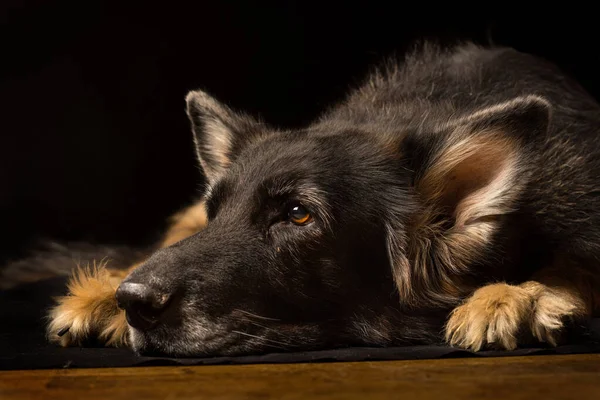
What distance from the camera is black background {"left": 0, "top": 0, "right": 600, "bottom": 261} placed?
200 inches

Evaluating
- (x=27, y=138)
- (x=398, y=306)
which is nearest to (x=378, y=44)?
(x=27, y=138)

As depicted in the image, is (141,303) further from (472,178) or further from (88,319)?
(472,178)

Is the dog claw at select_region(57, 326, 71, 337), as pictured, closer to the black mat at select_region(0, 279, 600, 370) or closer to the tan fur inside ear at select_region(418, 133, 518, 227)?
the black mat at select_region(0, 279, 600, 370)

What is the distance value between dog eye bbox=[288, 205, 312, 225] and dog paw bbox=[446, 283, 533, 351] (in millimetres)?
624

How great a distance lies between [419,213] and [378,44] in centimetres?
229

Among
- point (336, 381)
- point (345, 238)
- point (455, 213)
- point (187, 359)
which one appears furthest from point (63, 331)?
point (455, 213)

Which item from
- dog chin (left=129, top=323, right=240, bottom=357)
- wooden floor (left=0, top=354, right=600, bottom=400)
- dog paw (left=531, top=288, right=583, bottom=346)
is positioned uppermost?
dog chin (left=129, top=323, right=240, bottom=357)

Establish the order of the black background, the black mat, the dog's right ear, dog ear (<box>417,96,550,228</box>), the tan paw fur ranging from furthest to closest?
the black background
the dog's right ear
dog ear (<box>417,96,550,228</box>)
the tan paw fur
the black mat

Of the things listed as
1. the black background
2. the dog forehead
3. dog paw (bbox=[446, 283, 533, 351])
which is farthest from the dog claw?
the black background

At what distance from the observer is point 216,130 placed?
4.04m

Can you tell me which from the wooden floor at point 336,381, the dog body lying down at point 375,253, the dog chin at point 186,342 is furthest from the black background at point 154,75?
the wooden floor at point 336,381

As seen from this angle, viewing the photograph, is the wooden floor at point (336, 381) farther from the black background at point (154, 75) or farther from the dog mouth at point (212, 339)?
the black background at point (154, 75)

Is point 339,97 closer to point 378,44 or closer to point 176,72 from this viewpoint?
point 378,44

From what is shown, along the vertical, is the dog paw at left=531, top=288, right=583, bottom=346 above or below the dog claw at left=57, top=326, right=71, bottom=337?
below
